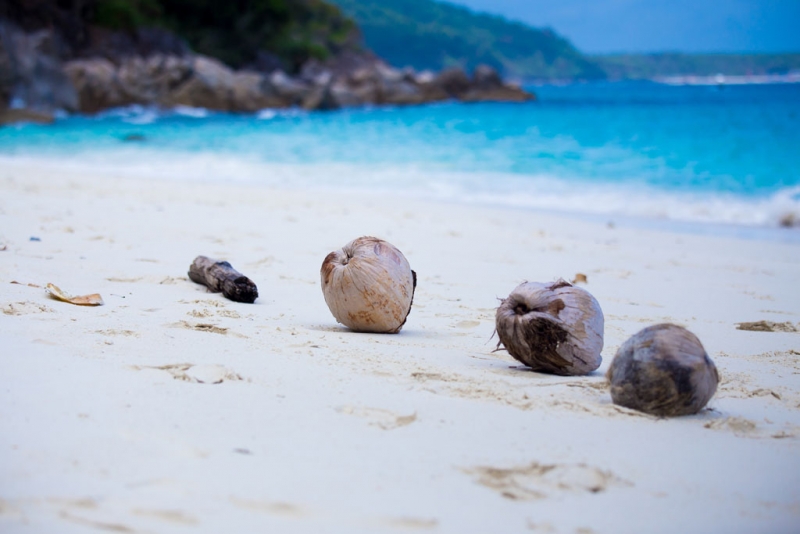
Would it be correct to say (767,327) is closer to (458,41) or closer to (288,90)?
(288,90)

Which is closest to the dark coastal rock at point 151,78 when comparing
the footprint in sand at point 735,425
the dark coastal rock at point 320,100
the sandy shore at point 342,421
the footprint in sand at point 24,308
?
the dark coastal rock at point 320,100

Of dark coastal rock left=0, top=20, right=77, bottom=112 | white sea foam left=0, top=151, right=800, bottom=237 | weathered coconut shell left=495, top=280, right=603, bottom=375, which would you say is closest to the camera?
weathered coconut shell left=495, top=280, right=603, bottom=375

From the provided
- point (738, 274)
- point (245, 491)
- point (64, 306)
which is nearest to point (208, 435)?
point (245, 491)

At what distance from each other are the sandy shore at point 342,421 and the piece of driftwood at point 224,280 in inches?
3.7

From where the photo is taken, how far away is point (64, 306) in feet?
10.8

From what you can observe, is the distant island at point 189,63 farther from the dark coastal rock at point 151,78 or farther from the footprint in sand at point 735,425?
the footprint in sand at point 735,425

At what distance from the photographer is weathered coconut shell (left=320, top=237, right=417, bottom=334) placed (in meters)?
3.31

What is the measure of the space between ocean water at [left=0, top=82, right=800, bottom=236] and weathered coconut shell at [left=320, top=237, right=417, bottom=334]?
19.4ft

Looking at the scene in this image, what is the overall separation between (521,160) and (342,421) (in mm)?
13441

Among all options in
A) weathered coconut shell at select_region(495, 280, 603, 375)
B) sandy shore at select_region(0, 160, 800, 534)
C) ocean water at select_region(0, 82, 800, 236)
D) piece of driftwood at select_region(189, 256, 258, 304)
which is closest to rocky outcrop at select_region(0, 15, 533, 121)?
ocean water at select_region(0, 82, 800, 236)

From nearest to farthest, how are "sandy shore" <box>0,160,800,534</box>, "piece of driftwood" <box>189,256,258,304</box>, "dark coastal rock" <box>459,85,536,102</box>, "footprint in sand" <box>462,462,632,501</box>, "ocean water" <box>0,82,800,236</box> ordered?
"sandy shore" <box>0,160,800,534</box>, "footprint in sand" <box>462,462,632,501</box>, "piece of driftwood" <box>189,256,258,304</box>, "ocean water" <box>0,82,800,236</box>, "dark coastal rock" <box>459,85,536,102</box>

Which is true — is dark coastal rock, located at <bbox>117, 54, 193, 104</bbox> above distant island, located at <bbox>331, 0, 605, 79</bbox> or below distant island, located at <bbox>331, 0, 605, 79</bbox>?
below

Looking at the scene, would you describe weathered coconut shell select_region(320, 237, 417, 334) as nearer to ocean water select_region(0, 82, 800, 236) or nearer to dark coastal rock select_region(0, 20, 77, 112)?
ocean water select_region(0, 82, 800, 236)

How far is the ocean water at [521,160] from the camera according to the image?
33.6 ft
